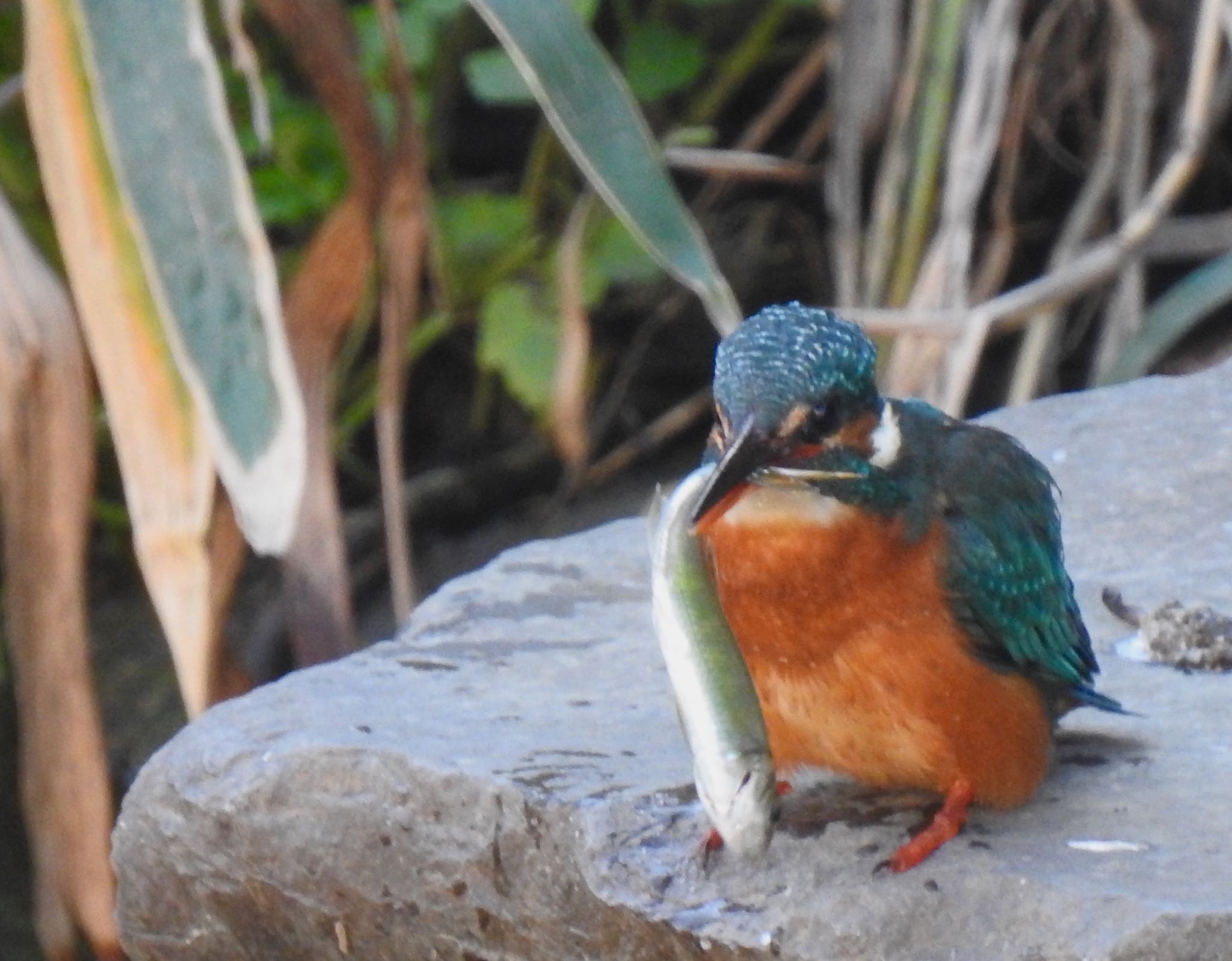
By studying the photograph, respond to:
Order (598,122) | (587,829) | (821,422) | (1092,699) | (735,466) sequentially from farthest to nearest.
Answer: (598,122) → (1092,699) → (587,829) → (821,422) → (735,466)

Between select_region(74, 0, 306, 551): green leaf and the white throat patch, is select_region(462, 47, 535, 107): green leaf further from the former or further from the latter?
the white throat patch

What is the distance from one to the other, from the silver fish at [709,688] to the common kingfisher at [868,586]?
0.27 feet

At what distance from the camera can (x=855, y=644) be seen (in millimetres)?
2740

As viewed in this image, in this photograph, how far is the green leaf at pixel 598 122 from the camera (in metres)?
3.88

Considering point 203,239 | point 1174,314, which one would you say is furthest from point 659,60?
point 203,239

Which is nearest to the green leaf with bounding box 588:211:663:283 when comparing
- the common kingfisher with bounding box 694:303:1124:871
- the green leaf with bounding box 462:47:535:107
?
the green leaf with bounding box 462:47:535:107

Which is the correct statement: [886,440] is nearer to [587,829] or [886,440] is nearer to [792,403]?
[792,403]

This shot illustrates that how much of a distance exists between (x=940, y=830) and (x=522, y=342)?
2892mm

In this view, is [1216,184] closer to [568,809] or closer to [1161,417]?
[1161,417]

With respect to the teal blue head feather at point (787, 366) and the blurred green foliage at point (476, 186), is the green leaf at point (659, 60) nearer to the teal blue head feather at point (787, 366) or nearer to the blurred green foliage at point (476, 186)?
the blurred green foliage at point (476, 186)

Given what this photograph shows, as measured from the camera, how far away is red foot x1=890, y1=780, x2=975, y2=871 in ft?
8.95

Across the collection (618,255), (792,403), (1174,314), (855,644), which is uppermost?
(792,403)

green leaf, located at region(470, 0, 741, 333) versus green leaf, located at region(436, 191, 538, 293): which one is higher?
green leaf, located at region(470, 0, 741, 333)

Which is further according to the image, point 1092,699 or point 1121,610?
point 1121,610
